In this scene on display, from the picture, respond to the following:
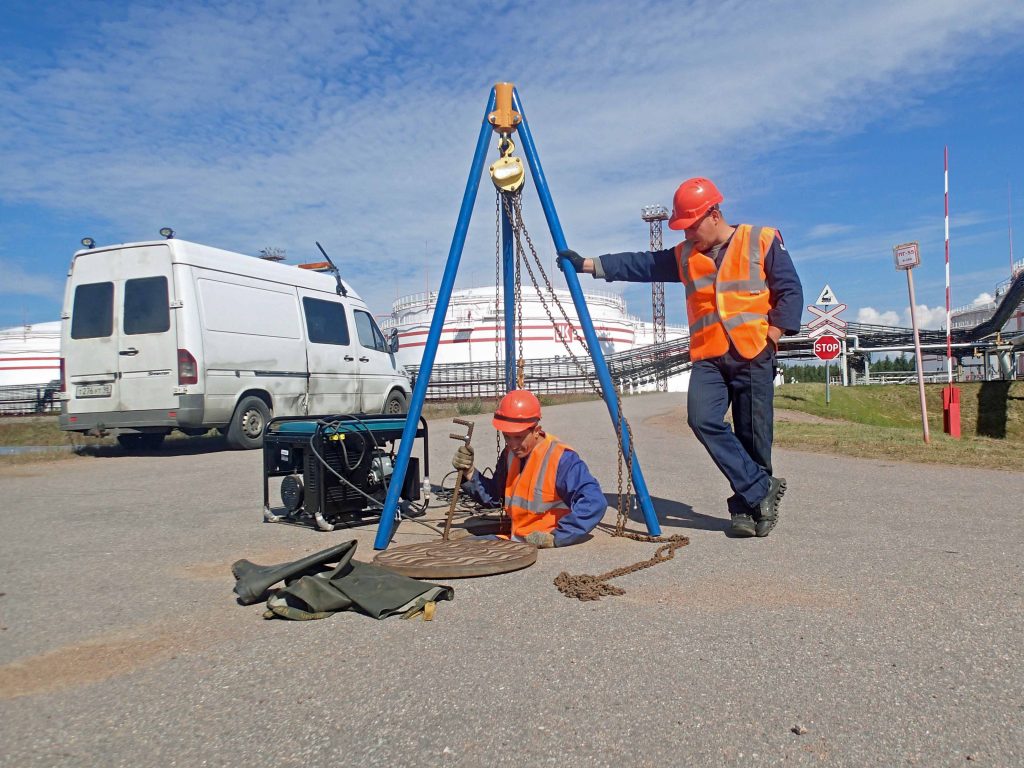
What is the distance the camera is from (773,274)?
4.87 m

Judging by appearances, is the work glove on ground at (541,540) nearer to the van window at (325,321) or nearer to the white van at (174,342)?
the white van at (174,342)

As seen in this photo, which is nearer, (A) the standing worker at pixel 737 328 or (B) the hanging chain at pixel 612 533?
(B) the hanging chain at pixel 612 533

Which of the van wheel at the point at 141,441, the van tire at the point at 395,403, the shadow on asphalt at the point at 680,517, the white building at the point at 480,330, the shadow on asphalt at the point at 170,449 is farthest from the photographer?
the white building at the point at 480,330

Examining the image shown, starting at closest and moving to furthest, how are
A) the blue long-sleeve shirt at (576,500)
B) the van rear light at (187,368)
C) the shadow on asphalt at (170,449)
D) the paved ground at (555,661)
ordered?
the paved ground at (555,661) < the blue long-sleeve shirt at (576,500) < the van rear light at (187,368) < the shadow on asphalt at (170,449)

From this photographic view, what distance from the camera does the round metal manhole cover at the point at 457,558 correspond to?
382 cm

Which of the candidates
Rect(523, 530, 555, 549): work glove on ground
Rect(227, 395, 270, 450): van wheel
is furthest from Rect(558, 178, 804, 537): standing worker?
Rect(227, 395, 270, 450): van wheel

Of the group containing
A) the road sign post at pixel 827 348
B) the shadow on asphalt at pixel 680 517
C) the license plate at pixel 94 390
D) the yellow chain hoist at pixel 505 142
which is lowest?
the shadow on asphalt at pixel 680 517

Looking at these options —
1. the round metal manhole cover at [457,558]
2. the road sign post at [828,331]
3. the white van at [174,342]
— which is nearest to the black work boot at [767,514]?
the round metal manhole cover at [457,558]

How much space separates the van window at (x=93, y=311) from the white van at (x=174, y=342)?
0.01m

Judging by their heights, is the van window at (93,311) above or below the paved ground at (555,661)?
above

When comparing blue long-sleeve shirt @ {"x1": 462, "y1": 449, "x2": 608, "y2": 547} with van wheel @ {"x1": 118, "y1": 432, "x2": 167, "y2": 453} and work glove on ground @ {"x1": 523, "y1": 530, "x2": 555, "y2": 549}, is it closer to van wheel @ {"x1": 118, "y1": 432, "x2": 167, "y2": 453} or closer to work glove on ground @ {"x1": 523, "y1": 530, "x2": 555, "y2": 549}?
work glove on ground @ {"x1": 523, "y1": 530, "x2": 555, "y2": 549}

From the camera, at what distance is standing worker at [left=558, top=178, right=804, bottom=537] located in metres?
4.80

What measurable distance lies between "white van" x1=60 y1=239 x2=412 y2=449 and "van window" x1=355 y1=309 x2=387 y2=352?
1793 millimetres

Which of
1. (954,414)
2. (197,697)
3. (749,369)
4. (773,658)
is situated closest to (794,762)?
(773,658)
